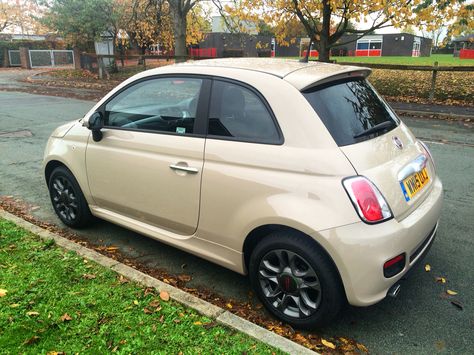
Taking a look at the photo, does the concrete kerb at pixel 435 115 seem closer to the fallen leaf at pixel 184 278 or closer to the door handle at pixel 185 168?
the fallen leaf at pixel 184 278

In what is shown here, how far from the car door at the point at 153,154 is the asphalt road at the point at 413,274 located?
484mm

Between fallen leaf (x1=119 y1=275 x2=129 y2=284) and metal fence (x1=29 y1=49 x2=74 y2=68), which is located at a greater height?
metal fence (x1=29 y1=49 x2=74 y2=68)

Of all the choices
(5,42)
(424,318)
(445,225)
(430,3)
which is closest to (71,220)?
(424,318)

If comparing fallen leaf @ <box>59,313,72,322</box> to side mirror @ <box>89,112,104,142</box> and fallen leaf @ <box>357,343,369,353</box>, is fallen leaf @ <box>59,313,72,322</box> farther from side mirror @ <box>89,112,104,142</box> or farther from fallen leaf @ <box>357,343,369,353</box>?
fallen leaf @ <box>357,343,369,353</box>

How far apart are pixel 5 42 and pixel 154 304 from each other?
145 ft

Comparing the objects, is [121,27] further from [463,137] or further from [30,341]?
[30,341]

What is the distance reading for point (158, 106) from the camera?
374 centimetres

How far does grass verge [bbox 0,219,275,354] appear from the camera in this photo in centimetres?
259

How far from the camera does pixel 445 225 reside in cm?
441

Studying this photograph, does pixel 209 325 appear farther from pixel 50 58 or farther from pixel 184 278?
pixel 50 58

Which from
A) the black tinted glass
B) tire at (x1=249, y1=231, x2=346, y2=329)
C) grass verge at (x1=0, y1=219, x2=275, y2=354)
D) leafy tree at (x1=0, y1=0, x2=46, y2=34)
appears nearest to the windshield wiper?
the black tinted glass

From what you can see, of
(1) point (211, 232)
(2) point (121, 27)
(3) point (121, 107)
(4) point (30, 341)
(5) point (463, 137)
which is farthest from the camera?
(2) point (121, 27)

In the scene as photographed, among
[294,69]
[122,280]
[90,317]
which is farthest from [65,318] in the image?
[294,69]

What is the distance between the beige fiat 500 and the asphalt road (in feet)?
1.18
